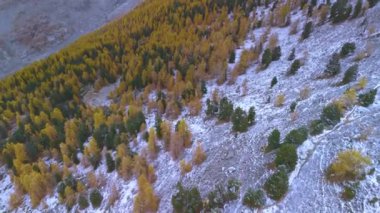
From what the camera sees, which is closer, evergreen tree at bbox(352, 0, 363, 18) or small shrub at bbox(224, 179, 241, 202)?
small shrub at bbox(224, 179, 241, 202)

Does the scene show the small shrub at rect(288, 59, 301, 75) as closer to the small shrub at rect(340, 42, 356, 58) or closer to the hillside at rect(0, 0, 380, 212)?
the hillside at rect(0, 0, 380, 212)

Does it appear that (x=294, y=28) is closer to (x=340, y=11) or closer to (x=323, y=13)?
(x=323, y=13)

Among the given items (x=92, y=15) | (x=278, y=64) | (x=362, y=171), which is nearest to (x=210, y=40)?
(x=278, y=64)

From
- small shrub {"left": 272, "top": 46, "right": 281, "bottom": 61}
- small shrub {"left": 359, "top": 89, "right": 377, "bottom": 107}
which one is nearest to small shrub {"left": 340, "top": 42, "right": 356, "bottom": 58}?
small shrub {"left": 272, "top": 46, "right": 281, "bottom": 61}

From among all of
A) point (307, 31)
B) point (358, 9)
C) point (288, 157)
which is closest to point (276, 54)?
point (307, 31)

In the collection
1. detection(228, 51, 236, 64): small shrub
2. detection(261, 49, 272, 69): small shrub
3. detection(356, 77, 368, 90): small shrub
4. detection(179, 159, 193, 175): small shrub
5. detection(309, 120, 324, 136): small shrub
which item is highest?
detection(356, 77, 368, 90): small shrub

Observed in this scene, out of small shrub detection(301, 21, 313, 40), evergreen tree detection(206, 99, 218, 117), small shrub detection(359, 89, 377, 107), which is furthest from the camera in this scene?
small shrub detection(301, 21, 313, 40)

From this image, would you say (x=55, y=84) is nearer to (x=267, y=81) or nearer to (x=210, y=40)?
(x=210, y=40)

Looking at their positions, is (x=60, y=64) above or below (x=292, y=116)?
below
